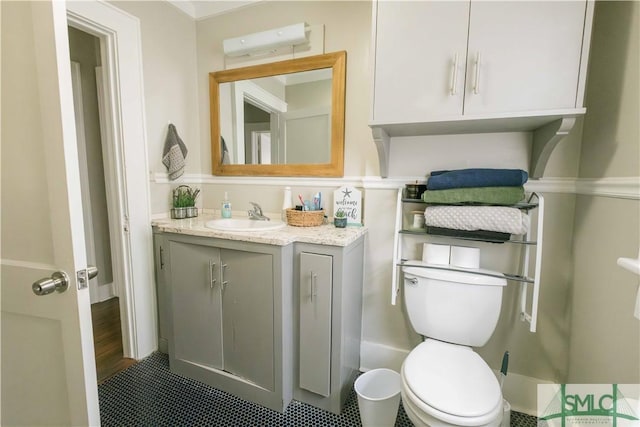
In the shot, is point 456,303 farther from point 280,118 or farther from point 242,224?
point 280,118

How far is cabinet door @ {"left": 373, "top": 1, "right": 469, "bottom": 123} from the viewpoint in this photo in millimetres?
1234

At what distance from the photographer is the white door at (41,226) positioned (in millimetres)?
744

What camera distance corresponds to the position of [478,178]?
1355mm

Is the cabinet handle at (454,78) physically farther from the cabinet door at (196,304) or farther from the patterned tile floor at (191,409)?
the patterned tile floor at (191,409)

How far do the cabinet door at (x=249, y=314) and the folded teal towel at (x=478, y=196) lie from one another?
2.89ft

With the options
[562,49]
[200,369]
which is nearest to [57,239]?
[200,369]

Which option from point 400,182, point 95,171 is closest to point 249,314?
point 400,182

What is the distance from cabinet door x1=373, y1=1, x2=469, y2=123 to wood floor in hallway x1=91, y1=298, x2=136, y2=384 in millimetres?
2157

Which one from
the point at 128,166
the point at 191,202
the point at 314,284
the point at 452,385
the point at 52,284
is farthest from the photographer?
the point at 191,202

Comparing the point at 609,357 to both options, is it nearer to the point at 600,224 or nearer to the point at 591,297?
the point at 591,297

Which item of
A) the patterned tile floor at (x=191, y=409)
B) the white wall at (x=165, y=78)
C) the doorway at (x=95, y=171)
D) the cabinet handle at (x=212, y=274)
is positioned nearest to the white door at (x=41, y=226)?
the patterned tile floor at (x=191, y=409)

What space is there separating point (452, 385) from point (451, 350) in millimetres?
253

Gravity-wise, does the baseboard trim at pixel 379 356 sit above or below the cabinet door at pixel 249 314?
below

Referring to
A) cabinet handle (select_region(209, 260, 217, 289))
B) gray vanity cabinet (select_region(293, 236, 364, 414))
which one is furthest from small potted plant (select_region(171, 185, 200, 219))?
gray vanity cabinet (select_region(293, 236, 364, 414))
